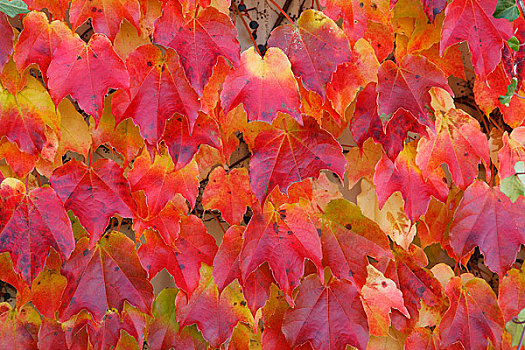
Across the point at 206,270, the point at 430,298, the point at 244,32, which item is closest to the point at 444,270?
the point at 430,298

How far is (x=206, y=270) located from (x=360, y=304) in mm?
352

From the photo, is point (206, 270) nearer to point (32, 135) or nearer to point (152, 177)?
point (152, 177)

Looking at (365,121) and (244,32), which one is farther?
(244,32)

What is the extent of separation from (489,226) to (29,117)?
41.5 inches

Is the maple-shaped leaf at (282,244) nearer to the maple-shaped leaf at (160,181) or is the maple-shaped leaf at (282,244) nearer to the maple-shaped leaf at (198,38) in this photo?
the maple-shaped leaf at (160,181)

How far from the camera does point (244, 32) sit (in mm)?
1245

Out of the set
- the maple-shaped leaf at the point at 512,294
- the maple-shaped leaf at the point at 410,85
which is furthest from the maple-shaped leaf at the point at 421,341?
the maple-shaped leaf at the point at 410,85

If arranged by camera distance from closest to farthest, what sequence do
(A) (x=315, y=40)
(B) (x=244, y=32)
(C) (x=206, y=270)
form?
1. (A) (x=315, y=40)
2. (C) (x=206, y=270)
3. (B) (x=244, y=32)

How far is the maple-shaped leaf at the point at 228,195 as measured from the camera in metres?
1.07

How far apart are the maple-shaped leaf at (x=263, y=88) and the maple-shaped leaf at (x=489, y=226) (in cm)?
50

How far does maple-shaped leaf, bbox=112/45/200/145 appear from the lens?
0.92m

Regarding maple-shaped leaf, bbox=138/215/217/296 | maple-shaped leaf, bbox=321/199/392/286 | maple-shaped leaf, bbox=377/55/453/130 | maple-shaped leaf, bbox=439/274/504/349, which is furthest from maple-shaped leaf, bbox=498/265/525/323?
maple-shaped leaf, bbox=138/215/217/296

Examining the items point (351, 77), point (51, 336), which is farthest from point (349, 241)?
point (51, 336)

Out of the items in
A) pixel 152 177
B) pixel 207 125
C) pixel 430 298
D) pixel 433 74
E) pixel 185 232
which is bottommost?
pixel 430 298
